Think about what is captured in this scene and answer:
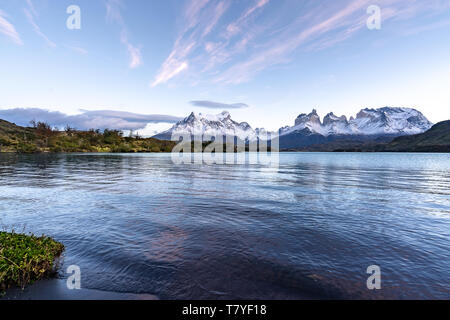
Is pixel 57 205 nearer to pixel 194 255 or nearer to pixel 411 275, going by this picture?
pixel 194 255

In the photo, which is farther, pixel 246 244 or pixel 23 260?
pixel 246 244

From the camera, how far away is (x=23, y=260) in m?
10.3

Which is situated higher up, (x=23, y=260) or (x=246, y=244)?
(x=23, y=260)

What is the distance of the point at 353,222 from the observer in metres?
20.4

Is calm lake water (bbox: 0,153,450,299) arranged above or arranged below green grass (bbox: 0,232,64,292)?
below

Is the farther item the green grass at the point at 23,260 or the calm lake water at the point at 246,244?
the calm lake water at the point at 246,244

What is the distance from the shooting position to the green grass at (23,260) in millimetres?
9648

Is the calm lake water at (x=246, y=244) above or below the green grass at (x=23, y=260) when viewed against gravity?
below

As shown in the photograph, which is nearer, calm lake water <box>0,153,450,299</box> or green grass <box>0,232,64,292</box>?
green grass <box>0,232,64,292</box>

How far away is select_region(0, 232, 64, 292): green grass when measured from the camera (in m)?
9.65

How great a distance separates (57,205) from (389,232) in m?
33.2

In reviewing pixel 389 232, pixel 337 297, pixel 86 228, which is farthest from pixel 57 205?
pixel 389 232
